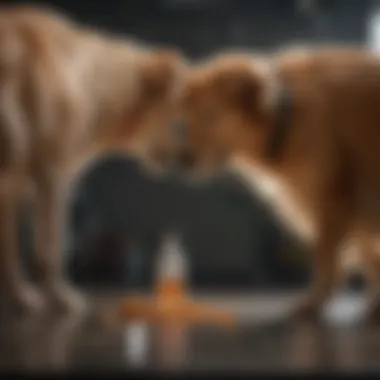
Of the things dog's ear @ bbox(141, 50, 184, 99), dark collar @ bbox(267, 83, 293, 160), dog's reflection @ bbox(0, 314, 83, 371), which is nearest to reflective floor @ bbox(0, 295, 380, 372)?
dog's reflection @ bbox(0, 314, 83, 371)

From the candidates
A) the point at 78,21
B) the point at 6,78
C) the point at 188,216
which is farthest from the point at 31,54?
the point at 188,216

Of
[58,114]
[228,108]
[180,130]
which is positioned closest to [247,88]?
[228,108]

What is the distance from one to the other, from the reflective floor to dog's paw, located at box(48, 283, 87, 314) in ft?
0.18

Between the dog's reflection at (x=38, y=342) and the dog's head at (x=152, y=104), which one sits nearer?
the dog's reflection at (x=38, y=342)

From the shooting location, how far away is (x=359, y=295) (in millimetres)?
1582

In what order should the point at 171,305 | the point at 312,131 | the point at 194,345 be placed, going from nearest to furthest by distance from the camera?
1. the point at 194,345
2. the point at 312,131
3. the point at 171,305

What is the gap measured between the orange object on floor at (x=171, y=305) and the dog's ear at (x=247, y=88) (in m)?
0.30

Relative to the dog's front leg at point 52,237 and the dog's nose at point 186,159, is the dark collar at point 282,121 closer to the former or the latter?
the dog's nose at point 186,159

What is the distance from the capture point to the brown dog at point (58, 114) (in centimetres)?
119

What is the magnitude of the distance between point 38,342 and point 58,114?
15.0 inches

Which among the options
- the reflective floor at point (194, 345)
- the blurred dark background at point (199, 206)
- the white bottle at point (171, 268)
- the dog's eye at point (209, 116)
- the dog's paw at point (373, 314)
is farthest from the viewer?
the blurred dark background at point (199, 206)

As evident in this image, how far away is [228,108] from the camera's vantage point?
1251 mm

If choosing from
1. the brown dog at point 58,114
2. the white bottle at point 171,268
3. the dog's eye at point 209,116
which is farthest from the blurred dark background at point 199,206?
the dog's eye at point 209,116

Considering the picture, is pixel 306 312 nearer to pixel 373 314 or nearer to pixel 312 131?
pixel 373 314
